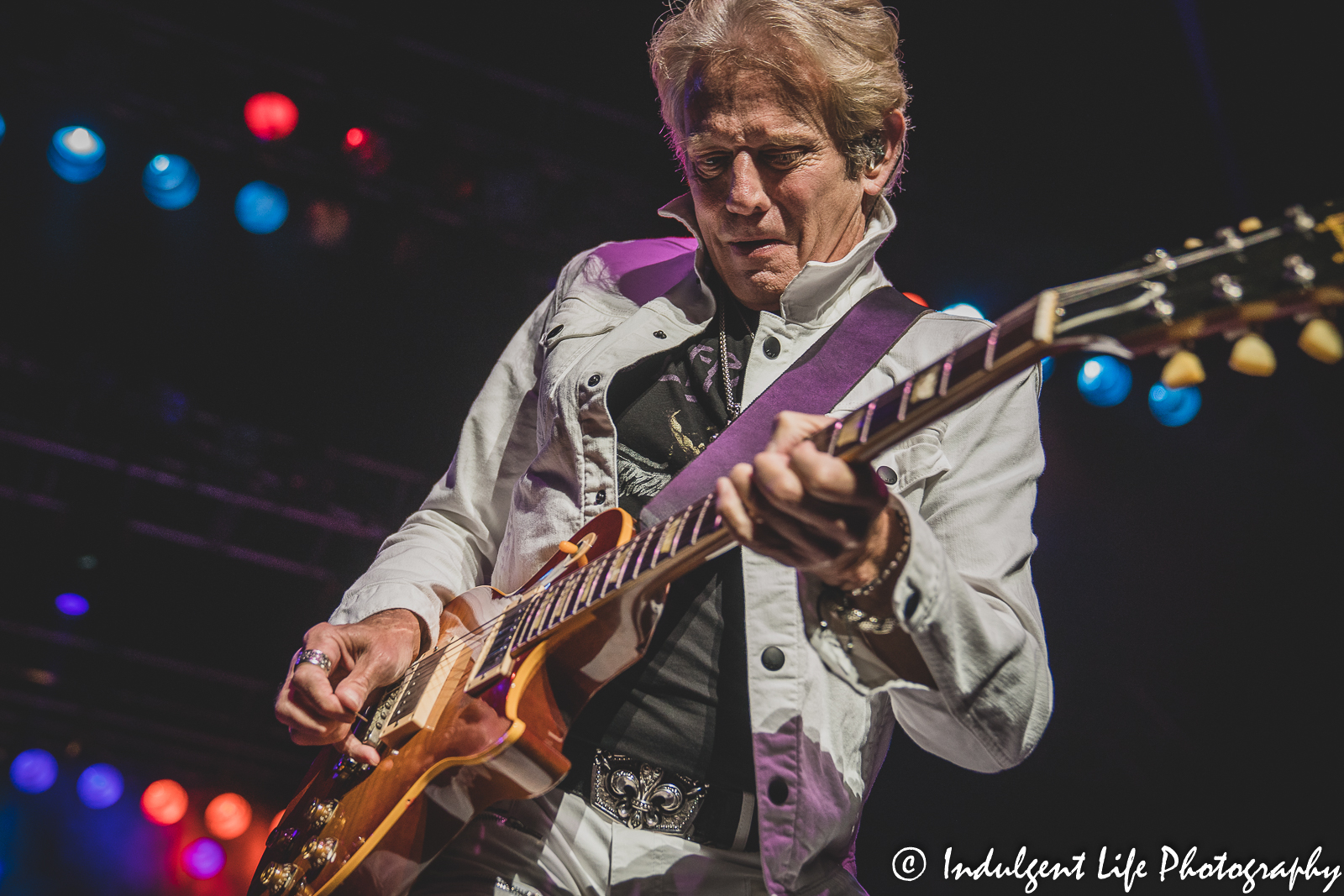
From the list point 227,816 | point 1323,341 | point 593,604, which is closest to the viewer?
point 1323,341

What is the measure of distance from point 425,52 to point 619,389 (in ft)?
13.8

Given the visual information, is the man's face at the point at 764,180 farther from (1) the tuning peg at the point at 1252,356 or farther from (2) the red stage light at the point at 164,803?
(2) the red stage light at the point at 164,803

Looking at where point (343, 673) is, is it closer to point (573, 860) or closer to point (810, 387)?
point (573, 860)

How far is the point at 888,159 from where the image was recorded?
257 cm

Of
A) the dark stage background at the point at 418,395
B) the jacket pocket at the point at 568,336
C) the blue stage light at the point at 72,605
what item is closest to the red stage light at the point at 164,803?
the dark stage background at the point at 418,395

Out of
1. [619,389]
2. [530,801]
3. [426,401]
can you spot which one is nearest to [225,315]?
[426,401]

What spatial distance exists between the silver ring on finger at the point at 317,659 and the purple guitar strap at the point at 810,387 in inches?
30.3

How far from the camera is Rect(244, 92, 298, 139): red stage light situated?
18.3 feet

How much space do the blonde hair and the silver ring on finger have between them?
162 centimetres

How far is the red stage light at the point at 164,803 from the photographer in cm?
587

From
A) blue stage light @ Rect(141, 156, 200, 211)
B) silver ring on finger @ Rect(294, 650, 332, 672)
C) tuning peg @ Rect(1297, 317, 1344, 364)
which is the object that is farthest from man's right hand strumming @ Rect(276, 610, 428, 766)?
blue stage light @ Rect(141, 156, 200, 211)

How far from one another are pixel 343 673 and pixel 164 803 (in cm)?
489

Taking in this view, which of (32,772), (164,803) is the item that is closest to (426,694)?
(164,803)

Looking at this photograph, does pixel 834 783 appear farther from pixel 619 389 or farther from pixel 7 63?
pixel 7 63
